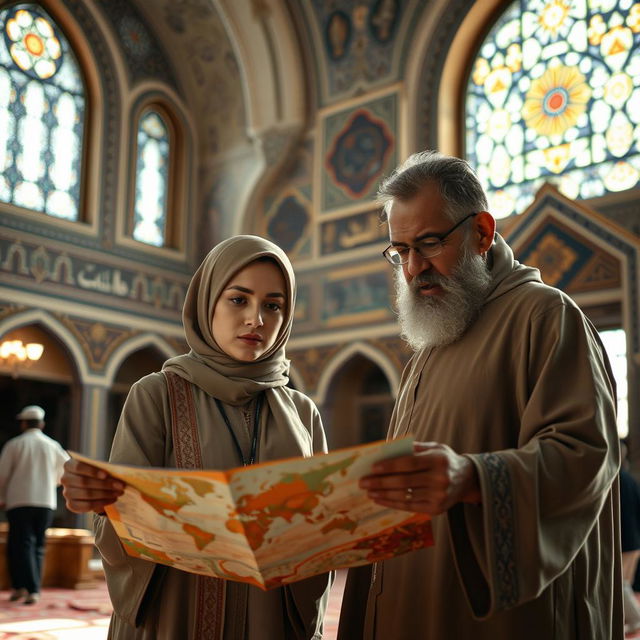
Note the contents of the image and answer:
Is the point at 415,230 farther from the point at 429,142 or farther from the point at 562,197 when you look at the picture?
the point at 429,142

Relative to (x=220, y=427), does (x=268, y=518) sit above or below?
below

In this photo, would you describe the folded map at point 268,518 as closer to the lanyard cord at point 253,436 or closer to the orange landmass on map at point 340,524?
the orange landmass on map at point 340,524

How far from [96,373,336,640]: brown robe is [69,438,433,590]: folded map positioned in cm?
15

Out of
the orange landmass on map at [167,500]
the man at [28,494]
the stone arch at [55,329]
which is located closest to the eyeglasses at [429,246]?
the orange landmass on map at [167,500]

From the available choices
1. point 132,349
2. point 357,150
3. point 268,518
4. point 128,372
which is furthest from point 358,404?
point 268,518

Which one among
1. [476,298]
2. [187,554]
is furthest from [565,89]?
[187,554]

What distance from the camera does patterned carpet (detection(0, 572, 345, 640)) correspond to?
211 inches

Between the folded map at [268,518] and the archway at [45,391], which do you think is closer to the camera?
the folded map at [268,518]

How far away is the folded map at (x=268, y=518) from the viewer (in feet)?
4.53

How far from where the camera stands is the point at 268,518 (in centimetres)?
144

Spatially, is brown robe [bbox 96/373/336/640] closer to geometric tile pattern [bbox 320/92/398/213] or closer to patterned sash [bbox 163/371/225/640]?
patterned sash [bbox 163/371/225/640]

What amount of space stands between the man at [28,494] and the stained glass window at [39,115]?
4108 mm

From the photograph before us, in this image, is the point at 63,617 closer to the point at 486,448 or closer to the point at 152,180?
the point at 486,448

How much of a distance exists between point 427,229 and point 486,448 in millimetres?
510
